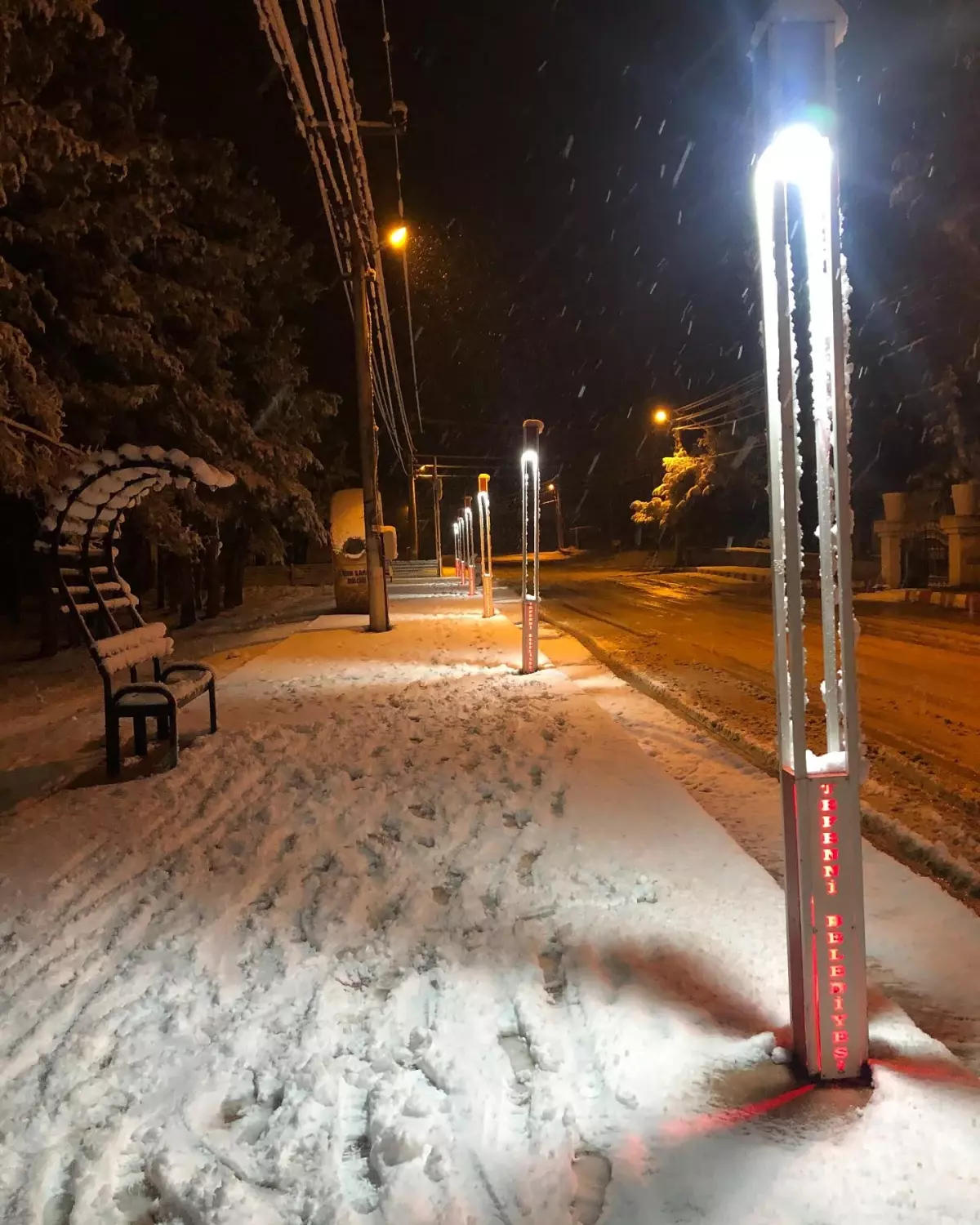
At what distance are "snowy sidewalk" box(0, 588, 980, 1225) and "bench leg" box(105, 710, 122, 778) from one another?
0.69 metres

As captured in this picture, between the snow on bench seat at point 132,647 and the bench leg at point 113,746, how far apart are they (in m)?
0.42

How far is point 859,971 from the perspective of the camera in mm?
2926

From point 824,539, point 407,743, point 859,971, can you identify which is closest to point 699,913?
point 859,971

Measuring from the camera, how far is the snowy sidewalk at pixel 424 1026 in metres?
2.58

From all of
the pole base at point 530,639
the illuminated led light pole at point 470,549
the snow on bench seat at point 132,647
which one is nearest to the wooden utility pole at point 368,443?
the pole base at point 530,639

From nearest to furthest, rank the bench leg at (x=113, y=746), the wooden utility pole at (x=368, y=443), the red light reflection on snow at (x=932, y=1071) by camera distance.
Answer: the red light reflection on snow at (x=932, y=1071) < the bench leg at (x=113, y=746) < the wooden utility pole at (x=368, y=443)

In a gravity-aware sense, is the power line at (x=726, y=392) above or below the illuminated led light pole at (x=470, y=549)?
above

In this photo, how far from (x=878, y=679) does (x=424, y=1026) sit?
384 inches

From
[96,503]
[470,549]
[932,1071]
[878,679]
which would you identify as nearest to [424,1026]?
[932,1071]

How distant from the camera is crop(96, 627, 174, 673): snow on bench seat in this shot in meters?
7.75

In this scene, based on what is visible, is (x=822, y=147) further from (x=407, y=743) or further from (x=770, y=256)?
(x=407, y=743)

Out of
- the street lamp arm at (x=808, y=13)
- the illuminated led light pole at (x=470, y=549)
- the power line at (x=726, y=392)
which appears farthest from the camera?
the power line at (x=726, y=392)

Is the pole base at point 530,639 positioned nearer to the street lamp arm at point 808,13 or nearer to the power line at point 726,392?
the street lamp arm at point 808,13

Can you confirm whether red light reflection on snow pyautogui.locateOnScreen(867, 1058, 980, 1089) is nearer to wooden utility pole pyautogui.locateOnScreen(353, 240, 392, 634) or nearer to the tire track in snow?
the tire track in snow
